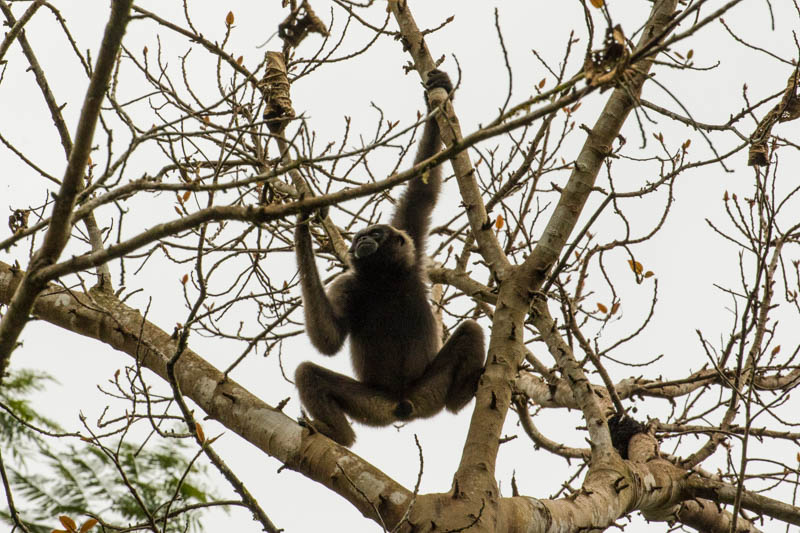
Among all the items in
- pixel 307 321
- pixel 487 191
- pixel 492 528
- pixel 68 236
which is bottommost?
pixel 492 528

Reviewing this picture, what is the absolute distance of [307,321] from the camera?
7.82 meters

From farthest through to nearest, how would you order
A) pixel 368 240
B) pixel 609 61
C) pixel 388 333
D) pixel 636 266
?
pixel 388 333 < pixel 368 240 < pixel 636 266 < pixel 609 61

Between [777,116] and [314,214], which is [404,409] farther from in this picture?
[777,116]

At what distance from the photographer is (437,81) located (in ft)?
24.4

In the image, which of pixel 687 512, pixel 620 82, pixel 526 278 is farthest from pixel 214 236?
pixel 620 82

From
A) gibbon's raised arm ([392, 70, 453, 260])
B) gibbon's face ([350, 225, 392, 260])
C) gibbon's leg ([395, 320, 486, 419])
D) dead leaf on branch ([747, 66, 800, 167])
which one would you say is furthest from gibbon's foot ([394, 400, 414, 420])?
dead leaf on branch ([747, 66, 800, 167])

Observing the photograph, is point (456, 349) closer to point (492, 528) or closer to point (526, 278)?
point (526, 278)

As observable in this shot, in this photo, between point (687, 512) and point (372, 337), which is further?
point (372, 337)

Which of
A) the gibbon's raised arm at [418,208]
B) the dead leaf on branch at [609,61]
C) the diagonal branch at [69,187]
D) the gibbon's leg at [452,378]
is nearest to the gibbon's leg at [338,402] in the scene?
the gibbon's leg at [452,378]

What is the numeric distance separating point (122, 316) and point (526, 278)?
3109mm

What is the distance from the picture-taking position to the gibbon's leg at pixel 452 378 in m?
7.75

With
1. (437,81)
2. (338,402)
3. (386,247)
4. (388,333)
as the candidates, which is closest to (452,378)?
(388,333)

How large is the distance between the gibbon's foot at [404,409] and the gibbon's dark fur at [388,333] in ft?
0.03

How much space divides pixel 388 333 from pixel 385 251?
0.93 meters
